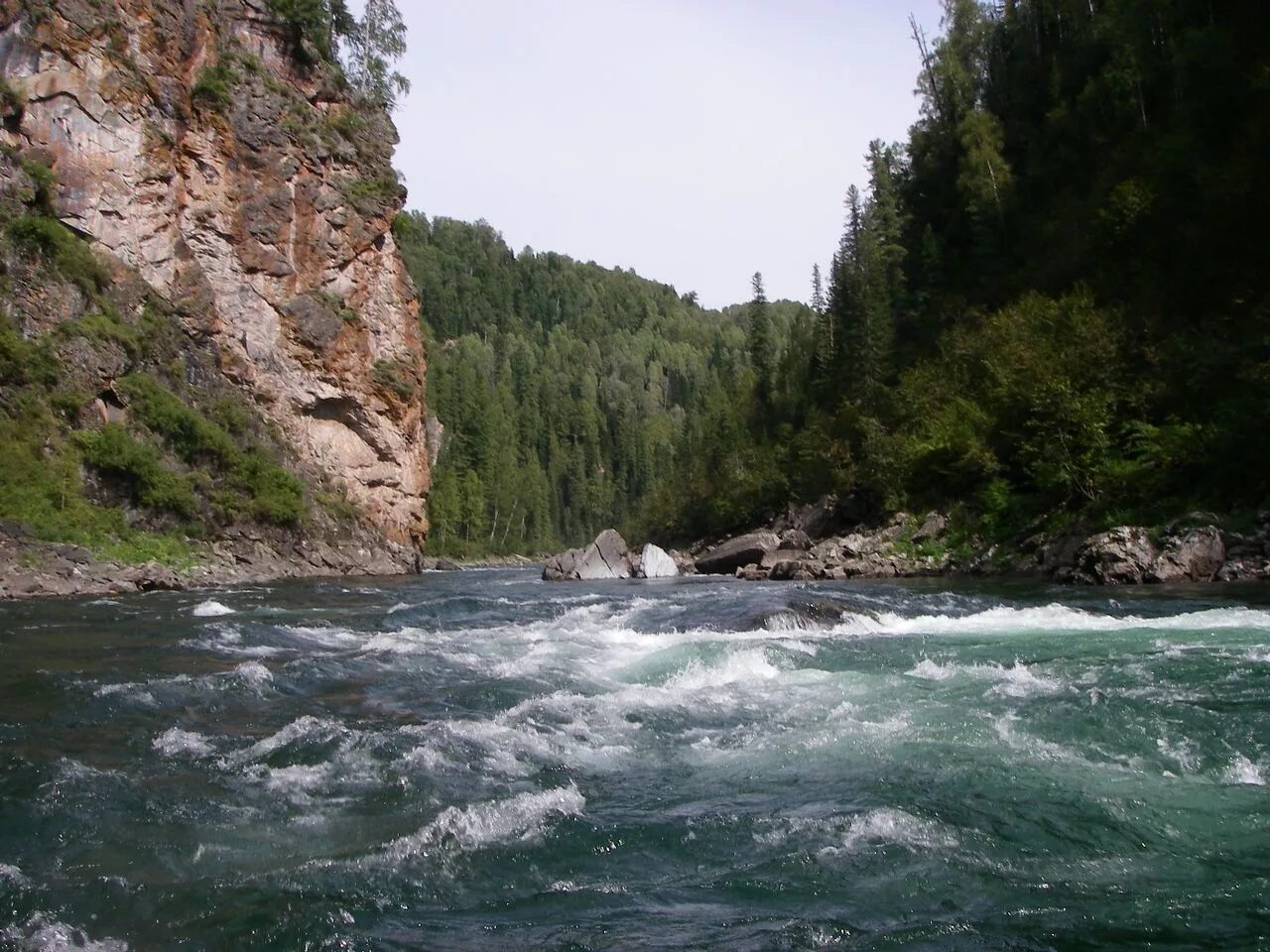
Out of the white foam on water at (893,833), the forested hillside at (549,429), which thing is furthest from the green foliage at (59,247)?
the white foam on water at (893,833)

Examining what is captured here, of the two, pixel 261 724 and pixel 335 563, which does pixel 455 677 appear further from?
pixel 335 563

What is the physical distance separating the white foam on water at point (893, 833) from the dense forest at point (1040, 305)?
2269 centimetres

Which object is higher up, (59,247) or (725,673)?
(59,247)

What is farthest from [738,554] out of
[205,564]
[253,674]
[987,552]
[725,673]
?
[253,674]

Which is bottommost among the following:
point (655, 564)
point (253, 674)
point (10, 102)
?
point (655, 564)

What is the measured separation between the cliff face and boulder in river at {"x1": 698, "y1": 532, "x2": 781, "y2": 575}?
17617mm

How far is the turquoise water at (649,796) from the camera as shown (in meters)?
5.22

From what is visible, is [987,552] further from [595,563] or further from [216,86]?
[216,86]

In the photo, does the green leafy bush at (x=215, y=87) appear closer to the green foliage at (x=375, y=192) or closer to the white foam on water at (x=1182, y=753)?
the green foliage at (x=375, y=192)

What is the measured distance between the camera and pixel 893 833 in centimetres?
644

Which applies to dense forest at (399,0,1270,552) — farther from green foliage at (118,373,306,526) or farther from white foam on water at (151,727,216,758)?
white foam on water at (151,727,216,758)

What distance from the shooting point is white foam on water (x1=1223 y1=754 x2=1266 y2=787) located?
7.34 m

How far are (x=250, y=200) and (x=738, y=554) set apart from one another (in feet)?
93.8

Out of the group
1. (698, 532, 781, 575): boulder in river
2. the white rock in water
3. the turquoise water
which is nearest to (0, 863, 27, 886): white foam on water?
the turquoise water
